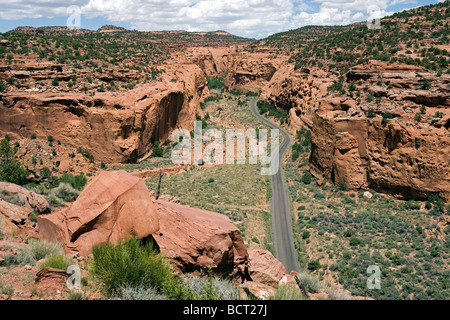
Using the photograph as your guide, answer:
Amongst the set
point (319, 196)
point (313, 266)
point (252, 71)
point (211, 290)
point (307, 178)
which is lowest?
point (313, 266)

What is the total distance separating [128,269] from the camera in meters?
11.1

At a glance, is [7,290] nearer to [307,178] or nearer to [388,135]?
[388,135]

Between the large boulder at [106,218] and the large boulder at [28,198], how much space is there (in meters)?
5.32

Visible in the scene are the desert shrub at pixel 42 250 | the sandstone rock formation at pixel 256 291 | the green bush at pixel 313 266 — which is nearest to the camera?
the sandstone rock formation at pixel 256 291

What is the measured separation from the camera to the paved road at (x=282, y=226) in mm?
27516

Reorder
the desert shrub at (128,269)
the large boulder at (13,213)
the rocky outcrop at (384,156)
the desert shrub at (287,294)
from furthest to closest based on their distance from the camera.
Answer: the rocky outcrop at (384,156) → the large boulder at (13,213) → the desert shrub at (128,269) → the desert shrub at (287,294)

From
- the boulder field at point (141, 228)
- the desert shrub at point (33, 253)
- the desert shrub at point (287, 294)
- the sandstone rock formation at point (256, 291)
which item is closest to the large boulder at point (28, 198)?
the boulder field at point (141, 228)

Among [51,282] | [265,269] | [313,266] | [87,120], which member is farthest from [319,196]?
[51,282]

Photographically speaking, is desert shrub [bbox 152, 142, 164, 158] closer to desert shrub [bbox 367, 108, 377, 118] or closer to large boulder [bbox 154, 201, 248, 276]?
desert shrub [bbox 367, 108, 377, 118]

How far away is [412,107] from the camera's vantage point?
3375cm

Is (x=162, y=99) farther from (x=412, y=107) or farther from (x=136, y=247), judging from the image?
(x=136, y=247)

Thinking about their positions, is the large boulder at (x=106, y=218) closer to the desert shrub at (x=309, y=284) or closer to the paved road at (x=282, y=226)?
the desert shrub at (x=309, y=284)

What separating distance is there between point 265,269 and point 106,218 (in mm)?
7083

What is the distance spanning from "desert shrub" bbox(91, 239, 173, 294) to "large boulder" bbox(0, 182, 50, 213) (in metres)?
9.12
